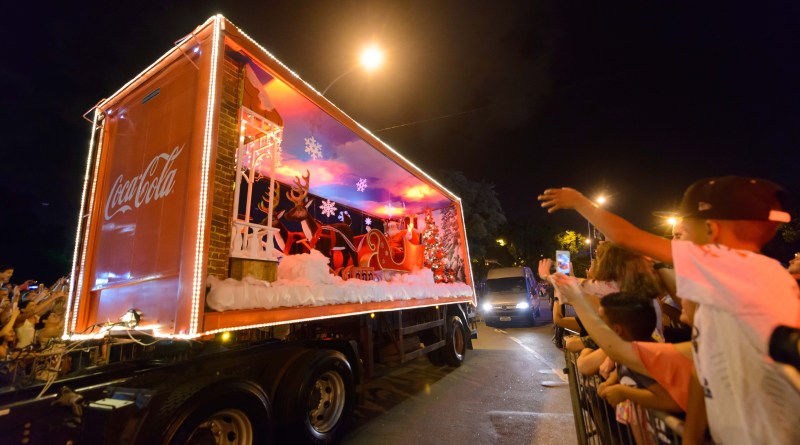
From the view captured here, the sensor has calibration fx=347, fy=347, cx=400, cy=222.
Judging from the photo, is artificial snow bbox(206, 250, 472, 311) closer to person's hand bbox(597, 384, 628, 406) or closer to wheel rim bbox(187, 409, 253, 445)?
wheel rim bbox(187, 409, 253, 445)

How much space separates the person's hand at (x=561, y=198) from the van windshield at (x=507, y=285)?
13577 mm

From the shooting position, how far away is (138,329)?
3.25 meters

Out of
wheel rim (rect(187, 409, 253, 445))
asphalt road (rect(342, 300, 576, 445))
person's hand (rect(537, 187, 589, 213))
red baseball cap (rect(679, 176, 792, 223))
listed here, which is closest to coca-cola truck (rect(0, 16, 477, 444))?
wheel rim (rect(187, 409, 253, 445))

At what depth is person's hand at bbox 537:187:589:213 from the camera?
1855 mm

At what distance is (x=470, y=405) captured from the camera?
528 centimetres

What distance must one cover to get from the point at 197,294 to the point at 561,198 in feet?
9.54

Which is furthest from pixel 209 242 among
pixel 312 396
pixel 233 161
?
pixel 312 396

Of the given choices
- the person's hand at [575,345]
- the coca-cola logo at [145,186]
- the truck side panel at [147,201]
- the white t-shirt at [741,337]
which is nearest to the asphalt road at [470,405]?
the person's hand at [575,345]

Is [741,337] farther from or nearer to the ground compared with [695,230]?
nearer to the ground

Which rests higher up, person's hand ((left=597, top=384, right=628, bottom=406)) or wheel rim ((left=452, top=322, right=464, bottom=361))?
person's hand ((left=597, top=384, right=628, bottom=406))

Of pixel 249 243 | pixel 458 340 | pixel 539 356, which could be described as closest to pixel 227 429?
pixel 249 243

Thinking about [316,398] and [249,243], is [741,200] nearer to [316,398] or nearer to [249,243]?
[249,243]

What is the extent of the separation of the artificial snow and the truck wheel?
6.45 feet

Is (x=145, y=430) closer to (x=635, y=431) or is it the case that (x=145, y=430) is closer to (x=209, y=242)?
(x=209, y=242)
